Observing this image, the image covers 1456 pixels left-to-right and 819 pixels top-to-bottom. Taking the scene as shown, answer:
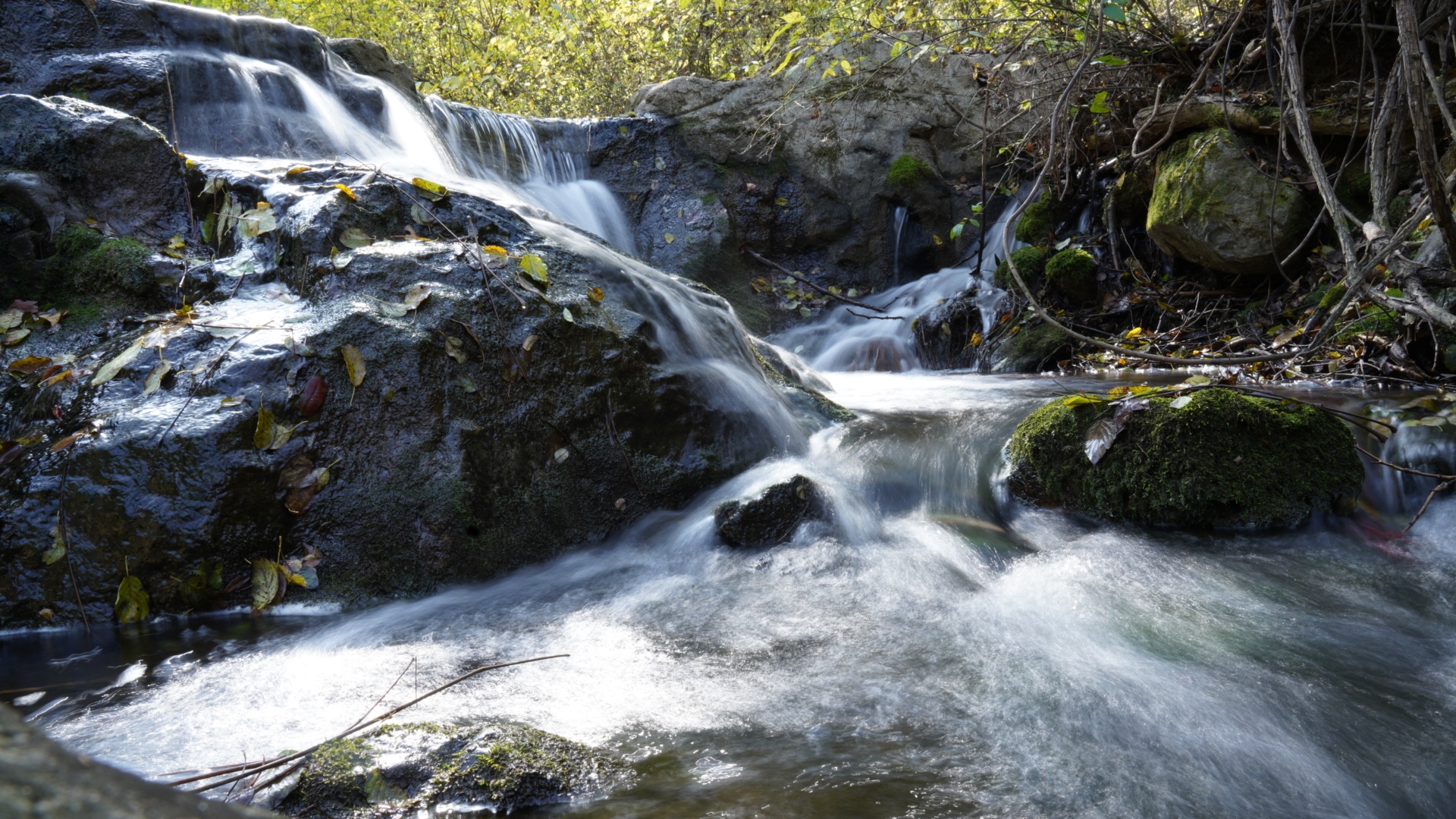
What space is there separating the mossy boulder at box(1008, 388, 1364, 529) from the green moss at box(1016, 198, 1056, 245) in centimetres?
484

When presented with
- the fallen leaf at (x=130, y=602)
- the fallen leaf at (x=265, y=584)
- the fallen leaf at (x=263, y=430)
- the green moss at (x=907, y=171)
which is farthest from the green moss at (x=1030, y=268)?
the fallen leaf at (x=130, y=602)

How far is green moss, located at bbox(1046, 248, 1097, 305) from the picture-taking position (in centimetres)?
735

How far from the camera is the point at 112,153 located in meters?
4.45

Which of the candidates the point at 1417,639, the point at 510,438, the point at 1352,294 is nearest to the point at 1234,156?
the point at 1352,294

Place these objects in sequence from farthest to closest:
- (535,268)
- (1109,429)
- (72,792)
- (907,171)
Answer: (907,171) → (535,268) → (1109,429) → (72,792)

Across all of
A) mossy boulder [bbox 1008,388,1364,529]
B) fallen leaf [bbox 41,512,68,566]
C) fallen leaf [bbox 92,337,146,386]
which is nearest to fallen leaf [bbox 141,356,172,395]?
fallen leaf [bbox 92,337,146,386]

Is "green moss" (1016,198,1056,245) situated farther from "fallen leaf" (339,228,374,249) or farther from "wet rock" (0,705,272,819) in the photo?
"wet rock" (0,705,272,819)

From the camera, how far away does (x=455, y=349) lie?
3584 millimetres

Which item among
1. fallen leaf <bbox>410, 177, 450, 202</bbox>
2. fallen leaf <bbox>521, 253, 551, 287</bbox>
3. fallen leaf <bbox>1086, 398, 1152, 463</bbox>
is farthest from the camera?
fallen leaf <bbox>410, 177, 450, 202</bbox>

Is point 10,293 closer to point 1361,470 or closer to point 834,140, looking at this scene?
point 1361,470

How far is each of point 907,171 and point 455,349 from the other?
25.1 ft

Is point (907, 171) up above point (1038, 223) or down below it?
above

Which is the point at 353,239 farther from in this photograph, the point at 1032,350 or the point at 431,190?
the point at 1032,350

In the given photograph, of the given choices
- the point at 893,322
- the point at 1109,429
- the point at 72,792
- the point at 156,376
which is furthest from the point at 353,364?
the point at 893,322
